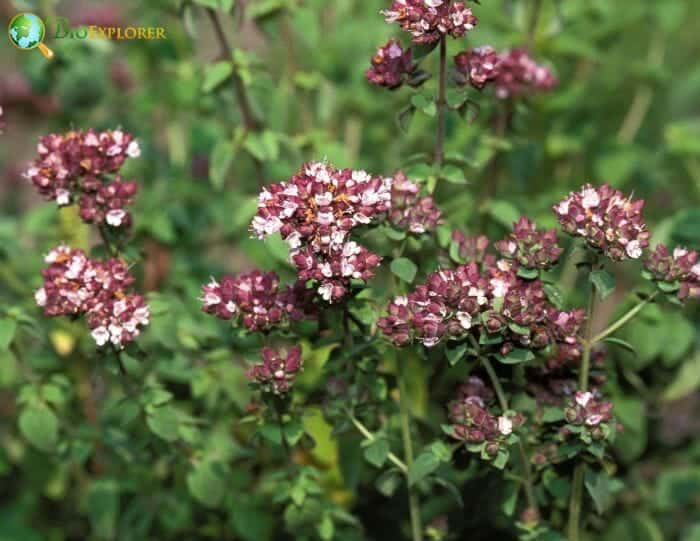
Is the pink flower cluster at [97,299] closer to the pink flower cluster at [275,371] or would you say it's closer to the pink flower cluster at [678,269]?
the pink flower cluster at [275,371]

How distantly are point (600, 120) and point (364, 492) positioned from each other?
1.73m

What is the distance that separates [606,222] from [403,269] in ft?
1.33

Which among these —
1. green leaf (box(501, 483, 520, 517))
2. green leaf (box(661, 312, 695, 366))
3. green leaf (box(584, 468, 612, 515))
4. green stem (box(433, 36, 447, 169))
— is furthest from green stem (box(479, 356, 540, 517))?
green leaf (box(661, 312, 695, 366))

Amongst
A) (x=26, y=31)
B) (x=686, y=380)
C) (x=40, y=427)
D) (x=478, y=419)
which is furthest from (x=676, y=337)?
(x=26, y=31)

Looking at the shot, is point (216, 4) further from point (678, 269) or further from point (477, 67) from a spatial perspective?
point (678, 269)

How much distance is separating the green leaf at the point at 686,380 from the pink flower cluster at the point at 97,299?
5.17 feet

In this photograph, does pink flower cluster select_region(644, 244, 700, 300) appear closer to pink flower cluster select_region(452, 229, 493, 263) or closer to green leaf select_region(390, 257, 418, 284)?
pink flower cluster select_region(452, 229, 493, 263)

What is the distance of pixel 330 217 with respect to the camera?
6.26 feet

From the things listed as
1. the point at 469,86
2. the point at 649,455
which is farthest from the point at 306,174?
the point at 649,455

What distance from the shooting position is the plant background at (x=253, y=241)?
2.66 metres

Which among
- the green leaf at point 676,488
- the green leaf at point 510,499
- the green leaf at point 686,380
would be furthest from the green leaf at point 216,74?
the green leaf at point 676,488

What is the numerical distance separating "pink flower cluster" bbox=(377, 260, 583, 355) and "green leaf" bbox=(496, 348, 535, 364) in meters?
0.01

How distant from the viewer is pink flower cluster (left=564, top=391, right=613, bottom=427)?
2025mm

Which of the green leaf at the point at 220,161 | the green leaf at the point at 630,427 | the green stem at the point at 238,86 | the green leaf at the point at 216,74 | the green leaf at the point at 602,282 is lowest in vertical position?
the green leaf at the point at 602,282
